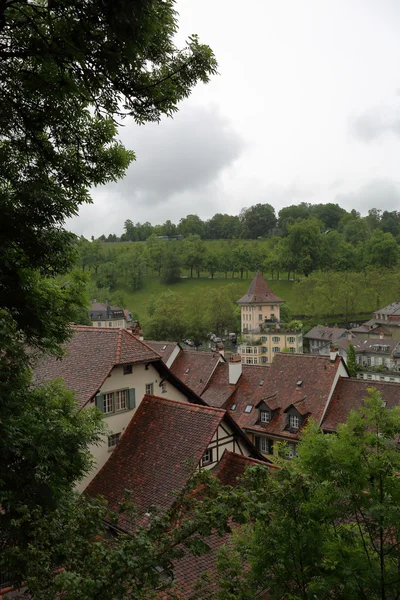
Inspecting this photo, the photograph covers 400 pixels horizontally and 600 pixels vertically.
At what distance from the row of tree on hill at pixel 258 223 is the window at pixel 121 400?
153m

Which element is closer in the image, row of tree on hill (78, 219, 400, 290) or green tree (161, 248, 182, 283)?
row of tree on hill (78, 219, 400, 290)

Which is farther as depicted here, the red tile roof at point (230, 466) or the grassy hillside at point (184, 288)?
the grassy hillside at point (184, 288)

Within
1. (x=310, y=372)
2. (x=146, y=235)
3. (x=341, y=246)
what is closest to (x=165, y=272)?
(x=341, y=246)

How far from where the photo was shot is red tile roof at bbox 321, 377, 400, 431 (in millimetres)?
24094

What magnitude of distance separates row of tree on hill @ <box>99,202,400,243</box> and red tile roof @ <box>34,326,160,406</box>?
151698mm

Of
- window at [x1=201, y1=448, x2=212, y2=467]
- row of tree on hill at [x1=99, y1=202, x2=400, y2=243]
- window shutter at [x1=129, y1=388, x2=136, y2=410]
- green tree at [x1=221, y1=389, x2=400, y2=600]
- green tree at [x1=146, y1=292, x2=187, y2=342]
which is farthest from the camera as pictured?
row of tree on hill at [x1=99, y1=202, x2=400, y2=243]

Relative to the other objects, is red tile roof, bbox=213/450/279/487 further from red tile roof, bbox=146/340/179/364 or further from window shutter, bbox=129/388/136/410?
red tile roof, bbox=146/340/179/364

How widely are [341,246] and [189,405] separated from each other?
12127 cm

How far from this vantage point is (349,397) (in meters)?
24.9

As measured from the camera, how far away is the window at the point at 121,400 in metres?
15.4

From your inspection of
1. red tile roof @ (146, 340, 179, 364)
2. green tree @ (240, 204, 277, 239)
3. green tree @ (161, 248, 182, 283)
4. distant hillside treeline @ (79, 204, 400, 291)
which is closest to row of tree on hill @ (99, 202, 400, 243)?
green tree @ (240, 204, 277, 239)

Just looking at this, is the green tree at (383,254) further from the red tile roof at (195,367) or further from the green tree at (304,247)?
the red tile roof at (195,367)

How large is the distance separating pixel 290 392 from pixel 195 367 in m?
7.40

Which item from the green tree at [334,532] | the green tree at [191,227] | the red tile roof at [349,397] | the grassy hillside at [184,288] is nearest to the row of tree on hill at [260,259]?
the grassy hillside at [184,288]
